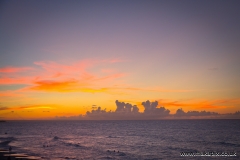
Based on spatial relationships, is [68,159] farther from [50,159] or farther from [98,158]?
[98,158]

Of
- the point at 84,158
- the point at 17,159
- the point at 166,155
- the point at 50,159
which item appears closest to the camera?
the point at 17,159

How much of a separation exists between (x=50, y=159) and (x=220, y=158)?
146ft

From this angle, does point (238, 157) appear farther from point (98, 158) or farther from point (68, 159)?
point (68, 159)

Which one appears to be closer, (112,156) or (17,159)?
(17,159)

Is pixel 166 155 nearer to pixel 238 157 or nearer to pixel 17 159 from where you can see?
pixel 238 157

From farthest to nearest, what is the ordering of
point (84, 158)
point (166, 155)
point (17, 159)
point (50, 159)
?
point (166, 155)
point (84, 158)
point (50, 159)
point (17, 159)

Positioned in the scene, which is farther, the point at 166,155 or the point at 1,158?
the point at 166,155

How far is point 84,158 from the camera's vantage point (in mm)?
56188

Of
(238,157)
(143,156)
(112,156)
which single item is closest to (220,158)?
(238,157)

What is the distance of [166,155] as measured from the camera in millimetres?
60688

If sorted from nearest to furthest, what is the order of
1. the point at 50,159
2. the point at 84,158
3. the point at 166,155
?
the point at 50,159 → the point at 84,158 → the point at 166,155

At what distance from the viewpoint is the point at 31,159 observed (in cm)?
5088

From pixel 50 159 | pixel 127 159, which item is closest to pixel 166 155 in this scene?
pixel 127 159

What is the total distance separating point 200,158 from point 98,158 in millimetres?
27372
